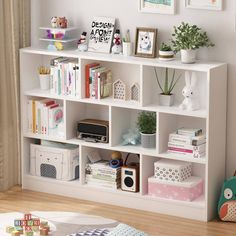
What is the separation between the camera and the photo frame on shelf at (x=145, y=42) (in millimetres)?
4965

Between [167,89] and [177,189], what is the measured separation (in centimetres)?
64

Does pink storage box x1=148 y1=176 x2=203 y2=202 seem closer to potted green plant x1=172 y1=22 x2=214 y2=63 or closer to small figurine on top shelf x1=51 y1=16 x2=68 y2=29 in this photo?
potted green plant x1=172 y1=22 x2=214 y2=63

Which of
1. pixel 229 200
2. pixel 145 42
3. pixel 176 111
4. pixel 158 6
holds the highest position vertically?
pixel 158 6

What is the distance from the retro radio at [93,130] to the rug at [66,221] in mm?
559

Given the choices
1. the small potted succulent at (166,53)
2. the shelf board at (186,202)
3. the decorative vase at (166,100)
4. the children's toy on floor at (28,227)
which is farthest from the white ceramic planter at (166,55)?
the children's toy on floor at (28,227)

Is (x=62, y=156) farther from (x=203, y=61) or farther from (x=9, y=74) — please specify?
(x=203, y=61)

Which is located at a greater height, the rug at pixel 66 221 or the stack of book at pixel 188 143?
the stack of book at pixel 188 143

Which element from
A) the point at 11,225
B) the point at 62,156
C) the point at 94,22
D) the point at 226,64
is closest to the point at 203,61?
the point at 226,64

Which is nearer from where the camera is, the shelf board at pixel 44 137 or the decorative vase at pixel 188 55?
the decorative vase at pixel 188 55

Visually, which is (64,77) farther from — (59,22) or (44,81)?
(59,22)

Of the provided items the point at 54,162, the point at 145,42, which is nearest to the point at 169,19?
the point at 145,42

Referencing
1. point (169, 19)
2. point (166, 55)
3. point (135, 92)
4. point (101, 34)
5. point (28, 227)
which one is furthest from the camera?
point (101, 34)

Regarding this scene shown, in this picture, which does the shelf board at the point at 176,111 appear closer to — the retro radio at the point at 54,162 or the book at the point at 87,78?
the book at the point at 87,78

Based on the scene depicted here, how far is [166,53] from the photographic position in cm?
484
